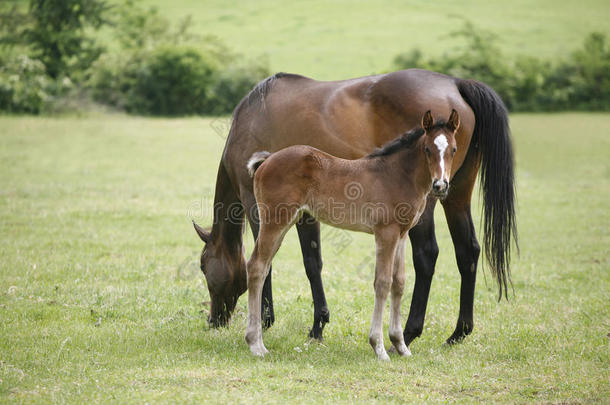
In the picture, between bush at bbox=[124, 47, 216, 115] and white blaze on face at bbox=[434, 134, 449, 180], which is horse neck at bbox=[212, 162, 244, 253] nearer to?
white blaze on face at bbox=[434, 134, 449, 180]

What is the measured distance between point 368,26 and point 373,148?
1524 inches

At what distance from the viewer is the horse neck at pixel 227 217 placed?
644 cm

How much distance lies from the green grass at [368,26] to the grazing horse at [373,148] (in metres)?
27.1

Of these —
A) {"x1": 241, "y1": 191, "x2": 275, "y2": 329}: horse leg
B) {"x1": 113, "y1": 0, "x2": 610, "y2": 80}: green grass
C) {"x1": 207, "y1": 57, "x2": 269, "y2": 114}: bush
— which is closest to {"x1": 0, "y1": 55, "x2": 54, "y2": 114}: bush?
{"x1": 207, "y1": 57, "x2": 269, "y2": 114}: bush

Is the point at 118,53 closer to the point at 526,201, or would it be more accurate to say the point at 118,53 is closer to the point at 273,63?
the point at 273,63

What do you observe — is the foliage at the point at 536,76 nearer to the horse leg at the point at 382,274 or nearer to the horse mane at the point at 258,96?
the horse mane at the point at 258,96

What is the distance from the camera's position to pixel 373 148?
604cm

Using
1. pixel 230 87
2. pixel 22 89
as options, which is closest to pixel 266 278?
pixel 230 87

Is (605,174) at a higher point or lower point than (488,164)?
lower

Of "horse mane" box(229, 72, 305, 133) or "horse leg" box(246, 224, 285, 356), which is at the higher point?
"horse mane" box(229, 72, 305, 133)

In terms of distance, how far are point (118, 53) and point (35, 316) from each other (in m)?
33.2

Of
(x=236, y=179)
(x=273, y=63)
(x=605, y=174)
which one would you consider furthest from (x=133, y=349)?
(x=273, y=63)

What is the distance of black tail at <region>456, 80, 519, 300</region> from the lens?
611 centimetres

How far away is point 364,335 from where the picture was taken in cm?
614
